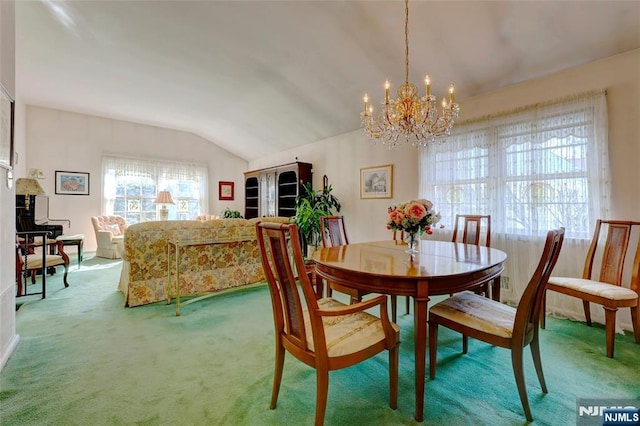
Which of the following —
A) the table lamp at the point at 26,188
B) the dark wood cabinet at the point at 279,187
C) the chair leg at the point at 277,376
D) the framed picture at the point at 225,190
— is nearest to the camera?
the chair leg at the point at 277,376

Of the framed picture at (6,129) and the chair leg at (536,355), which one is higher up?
the framed picture at (6,129)

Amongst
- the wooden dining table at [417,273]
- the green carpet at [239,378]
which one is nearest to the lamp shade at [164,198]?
the green carpet at [239,378]

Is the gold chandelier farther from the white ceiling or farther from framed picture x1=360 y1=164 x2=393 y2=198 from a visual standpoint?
framed picture x1=360 y1=164 x2=393 y2=198

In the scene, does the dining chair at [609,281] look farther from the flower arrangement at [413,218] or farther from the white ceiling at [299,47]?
the white ceiling at [299,47]

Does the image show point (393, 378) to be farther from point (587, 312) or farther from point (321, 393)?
point (587, 312)

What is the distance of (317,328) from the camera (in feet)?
4.19

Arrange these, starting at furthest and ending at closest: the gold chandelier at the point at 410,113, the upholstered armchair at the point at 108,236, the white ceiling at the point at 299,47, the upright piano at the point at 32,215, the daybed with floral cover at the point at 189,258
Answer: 1. the upholstered armchair at the point at 108,236
2. the upright piano at the point at 32,215
3. the daybed with floral cover at the point at 189,258
4. the white ceiling at the point at 299,47
5. the gold chandelier at the point at 410,113

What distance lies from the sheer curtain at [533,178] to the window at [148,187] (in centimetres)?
612

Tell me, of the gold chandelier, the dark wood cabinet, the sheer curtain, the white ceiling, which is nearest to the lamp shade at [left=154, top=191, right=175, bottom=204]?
the dark wood cabinet

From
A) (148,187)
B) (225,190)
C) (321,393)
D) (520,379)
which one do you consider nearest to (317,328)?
(321,393)

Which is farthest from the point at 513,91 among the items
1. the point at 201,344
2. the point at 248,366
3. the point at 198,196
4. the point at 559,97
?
the point at 198,196

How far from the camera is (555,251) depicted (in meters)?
1.44

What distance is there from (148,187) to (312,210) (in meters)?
4.46

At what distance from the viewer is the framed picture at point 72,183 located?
589 centimetres
